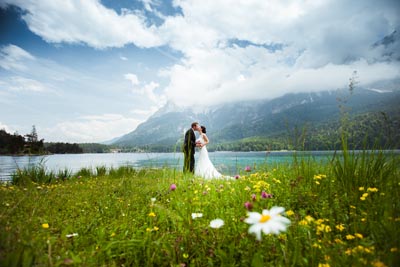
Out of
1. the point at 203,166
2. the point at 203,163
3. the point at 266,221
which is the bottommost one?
the point at 203,166

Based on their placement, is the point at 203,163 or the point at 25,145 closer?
the point at 25,145

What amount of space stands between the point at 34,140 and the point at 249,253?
6169 millimetres

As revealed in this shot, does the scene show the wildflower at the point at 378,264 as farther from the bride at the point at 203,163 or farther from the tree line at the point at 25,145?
the bride at the point at 203,163

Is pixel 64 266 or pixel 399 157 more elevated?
pixel 399 157

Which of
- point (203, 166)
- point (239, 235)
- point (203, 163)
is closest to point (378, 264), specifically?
point (239, 235)

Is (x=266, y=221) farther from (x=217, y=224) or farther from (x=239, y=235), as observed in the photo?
(x=239, y=235)

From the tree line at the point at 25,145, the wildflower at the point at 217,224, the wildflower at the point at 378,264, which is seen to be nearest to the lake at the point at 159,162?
the tree line at the point at 25,145

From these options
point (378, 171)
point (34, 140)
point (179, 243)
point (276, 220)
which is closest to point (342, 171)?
point (378, 171)

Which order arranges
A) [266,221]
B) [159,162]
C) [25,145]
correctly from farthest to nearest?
[159,162] < [25,145] < [266,221]

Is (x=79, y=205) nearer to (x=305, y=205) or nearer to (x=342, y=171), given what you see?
(x=305, y=205)

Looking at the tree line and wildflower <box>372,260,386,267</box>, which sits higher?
the tree line

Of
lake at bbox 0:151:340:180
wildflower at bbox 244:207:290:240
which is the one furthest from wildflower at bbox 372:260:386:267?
lake at bbox 0:151:340:180

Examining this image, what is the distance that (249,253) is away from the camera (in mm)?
1838

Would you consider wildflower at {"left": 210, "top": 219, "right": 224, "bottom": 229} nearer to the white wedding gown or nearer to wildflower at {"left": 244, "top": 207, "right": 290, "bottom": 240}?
wildflower at {"left": 244, "top": 207, "right": 290, "bottom": 240}
